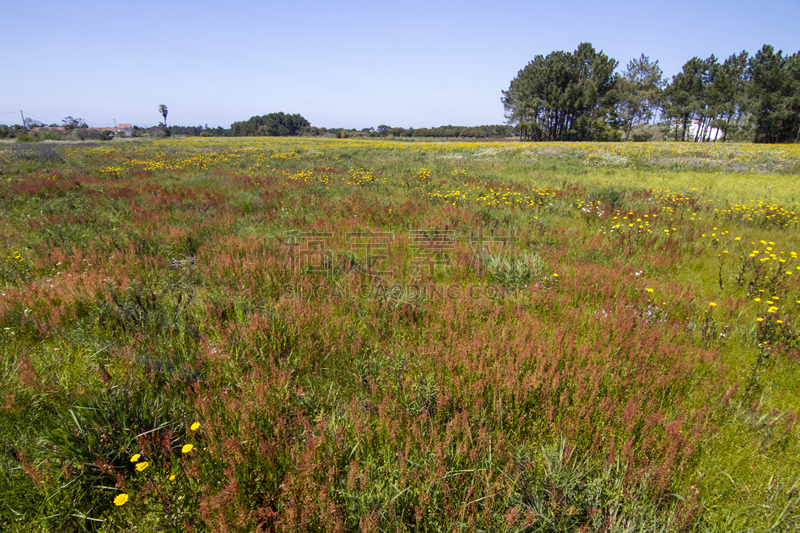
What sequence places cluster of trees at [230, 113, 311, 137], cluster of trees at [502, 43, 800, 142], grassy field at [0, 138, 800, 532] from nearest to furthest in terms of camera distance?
→ grassy field at [0, 138, 800, 532] < cluster of trees at [502, 43, 800, 142] < cluster of trees at [230, 113, 311, 137]

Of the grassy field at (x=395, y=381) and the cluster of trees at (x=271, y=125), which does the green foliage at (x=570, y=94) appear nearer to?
the grassy field at (x=395, y=381)

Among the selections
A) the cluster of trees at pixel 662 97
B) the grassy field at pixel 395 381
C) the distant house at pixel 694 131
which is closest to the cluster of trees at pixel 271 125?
the cluster of trees at pixel 662 97

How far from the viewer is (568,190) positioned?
10039 millimetres

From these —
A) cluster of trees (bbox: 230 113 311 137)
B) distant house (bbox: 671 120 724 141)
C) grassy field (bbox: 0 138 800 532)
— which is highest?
cluster of trees (bbox: 230 113 311 137)

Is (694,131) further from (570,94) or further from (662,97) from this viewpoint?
(570,94)

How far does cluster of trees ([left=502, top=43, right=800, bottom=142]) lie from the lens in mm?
49375

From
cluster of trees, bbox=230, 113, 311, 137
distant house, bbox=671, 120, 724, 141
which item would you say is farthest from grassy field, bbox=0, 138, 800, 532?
cluster of trees, bbox=230, 113, 311, 137

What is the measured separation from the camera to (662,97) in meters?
62.0

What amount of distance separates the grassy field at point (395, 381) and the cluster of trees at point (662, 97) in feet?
197

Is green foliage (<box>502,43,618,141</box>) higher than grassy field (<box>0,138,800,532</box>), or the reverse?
green foliage (<box>502,43,618,141</box>)

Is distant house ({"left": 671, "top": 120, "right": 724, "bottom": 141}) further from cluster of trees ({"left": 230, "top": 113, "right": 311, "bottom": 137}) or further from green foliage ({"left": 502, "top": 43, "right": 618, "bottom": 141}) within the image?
cluster of trees ({"left": 230, "top": 113, "right": 311, "bottom": 137})

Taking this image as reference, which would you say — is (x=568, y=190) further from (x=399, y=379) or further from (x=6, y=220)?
(x=6, y=220)

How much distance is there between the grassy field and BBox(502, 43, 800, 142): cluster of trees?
60160 millimetres

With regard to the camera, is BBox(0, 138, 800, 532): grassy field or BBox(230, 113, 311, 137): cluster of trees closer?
BBox(0, 138, 800, 532): grassy field
